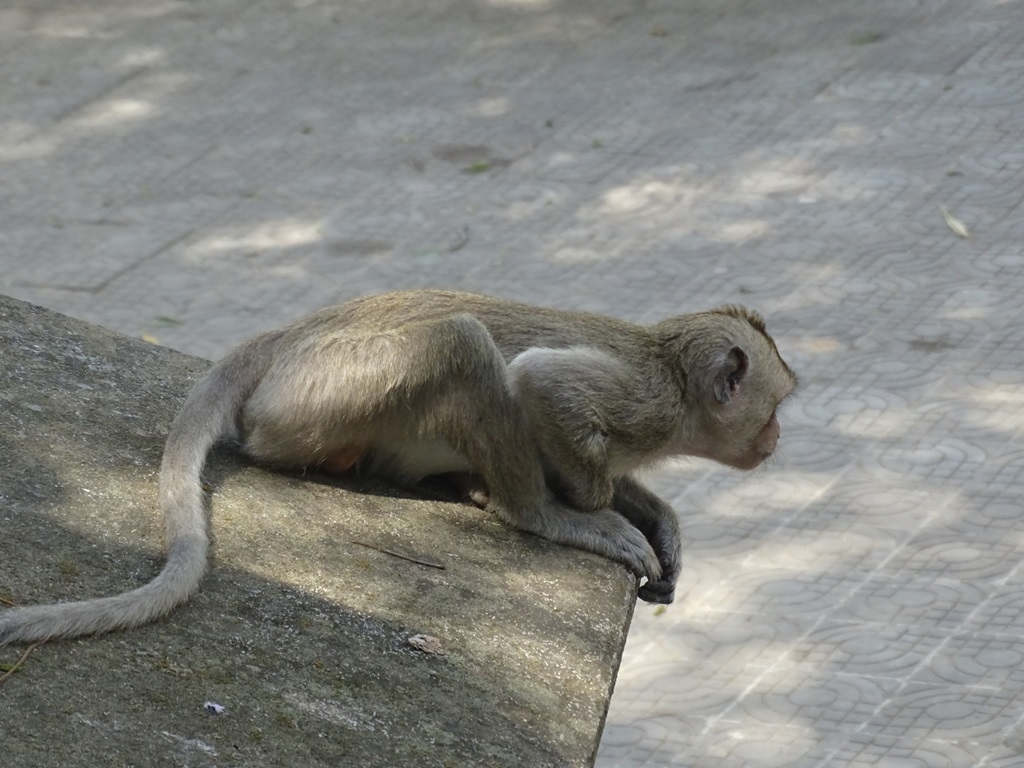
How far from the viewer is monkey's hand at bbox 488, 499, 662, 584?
397 centimetres

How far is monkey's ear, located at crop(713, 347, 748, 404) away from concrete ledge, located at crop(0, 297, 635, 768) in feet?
2.08

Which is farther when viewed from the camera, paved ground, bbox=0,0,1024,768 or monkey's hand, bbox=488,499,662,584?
paved ground, bbox=0,0,1024,768

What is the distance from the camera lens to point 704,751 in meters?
5.14

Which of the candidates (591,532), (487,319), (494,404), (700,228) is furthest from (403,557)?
(700,228)

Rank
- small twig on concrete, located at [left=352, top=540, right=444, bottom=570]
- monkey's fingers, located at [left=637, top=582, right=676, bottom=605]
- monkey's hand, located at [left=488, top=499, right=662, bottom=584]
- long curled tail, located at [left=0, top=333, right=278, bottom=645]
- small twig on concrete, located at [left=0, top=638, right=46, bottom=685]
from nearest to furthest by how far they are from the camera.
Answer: small twig on concrete, located at [left=0, top=638, right=46, bottom=685] → long curled tail, located at [left=0, top=333, right=278, bottom=645] → small twig on concrete, located at [left=352, top=540, right=444, bottom=570] → monkey's hand, located at [left=488, top=499, right=662, bottom=584] → monkey's fingers, located at [left=637, top=582, right=676, bottom=605]

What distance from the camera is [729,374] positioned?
14.2ft

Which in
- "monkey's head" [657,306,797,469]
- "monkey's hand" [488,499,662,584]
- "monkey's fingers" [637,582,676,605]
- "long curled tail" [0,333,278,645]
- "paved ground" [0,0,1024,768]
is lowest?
"paved ground" [0,0,1024,768]

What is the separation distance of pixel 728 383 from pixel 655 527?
0.44m

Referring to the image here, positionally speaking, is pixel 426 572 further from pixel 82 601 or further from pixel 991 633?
pixel 991 633

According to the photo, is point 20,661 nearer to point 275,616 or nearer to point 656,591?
point 275,616

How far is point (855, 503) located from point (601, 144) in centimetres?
403

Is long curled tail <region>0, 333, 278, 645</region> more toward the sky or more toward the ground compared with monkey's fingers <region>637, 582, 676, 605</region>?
more toward the sky

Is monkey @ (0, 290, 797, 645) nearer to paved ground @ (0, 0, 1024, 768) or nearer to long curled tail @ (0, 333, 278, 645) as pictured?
long curled tail @ (0, 333, 278, 645)

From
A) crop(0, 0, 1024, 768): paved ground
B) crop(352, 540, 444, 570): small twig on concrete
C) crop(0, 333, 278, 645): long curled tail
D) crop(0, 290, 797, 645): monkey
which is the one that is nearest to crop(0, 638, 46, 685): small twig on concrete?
crop(0, 333, 278, 645): long curled tail
